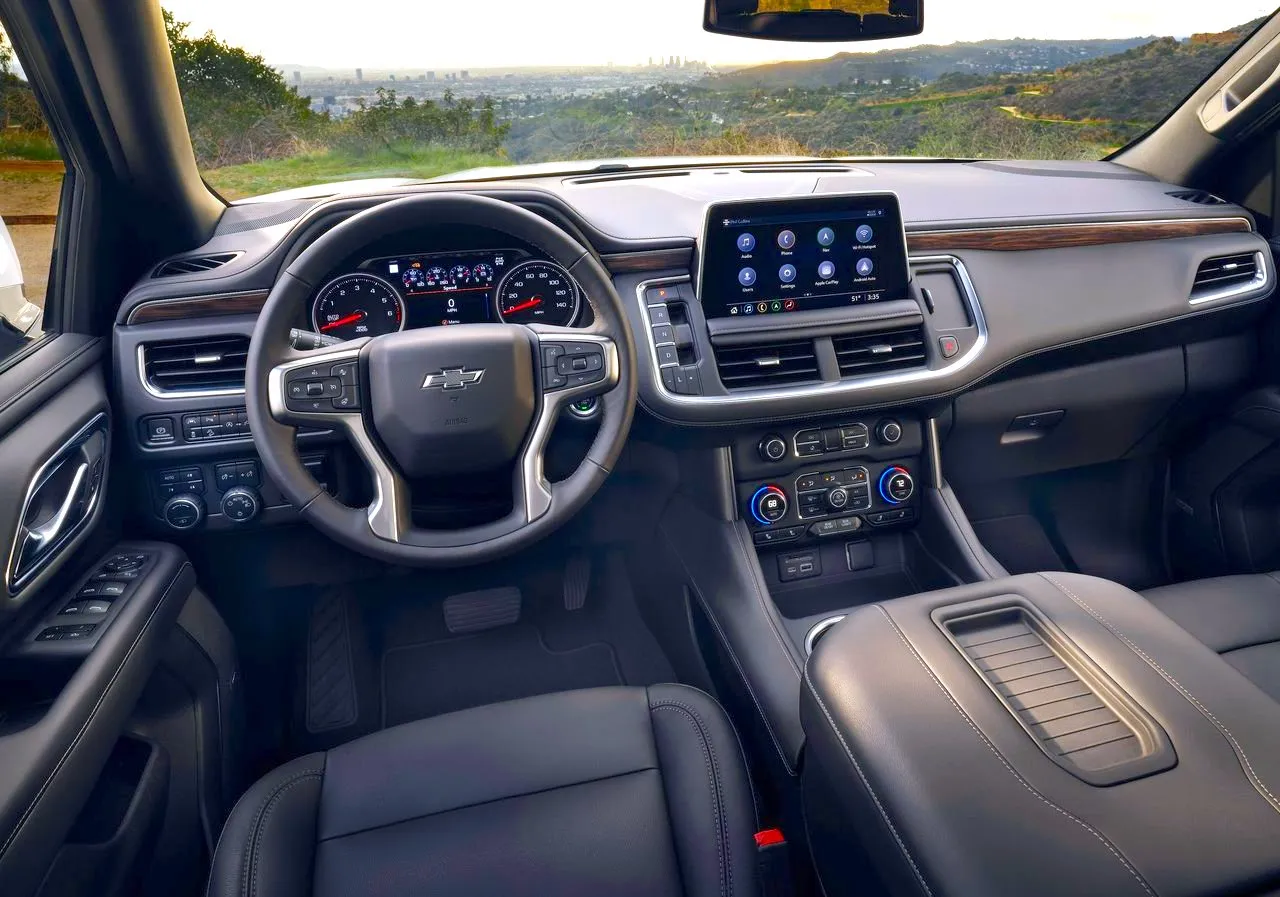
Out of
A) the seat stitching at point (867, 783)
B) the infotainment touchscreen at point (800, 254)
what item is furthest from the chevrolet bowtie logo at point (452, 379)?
the seat stitching at point (867, 783)

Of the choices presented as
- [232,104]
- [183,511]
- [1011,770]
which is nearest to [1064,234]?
[1011,770]

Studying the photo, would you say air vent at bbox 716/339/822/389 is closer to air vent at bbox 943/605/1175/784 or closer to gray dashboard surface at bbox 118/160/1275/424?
gray dashboard surface at bbox 118/160/1275/424

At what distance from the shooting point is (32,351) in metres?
1.85

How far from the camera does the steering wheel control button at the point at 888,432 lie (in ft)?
7.99

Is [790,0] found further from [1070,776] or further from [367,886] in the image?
[367,886]

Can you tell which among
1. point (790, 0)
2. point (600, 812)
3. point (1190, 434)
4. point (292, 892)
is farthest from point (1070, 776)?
point (1190, 434)

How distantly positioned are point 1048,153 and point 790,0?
1672 millimetres

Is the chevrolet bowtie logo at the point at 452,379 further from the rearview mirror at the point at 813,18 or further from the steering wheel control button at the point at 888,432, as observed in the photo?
the steering wheel control button at the point at 888,432

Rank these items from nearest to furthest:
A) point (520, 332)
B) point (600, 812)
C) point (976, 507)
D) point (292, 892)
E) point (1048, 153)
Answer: point (292, 892)
point (600, 812)
point (520, 332)
point (976, 507)
point (1048, 153)

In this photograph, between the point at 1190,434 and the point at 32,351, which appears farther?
the point at 1190,434

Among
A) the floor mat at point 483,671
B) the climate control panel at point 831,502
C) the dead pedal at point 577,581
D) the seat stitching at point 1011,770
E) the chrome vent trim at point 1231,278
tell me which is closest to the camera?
the seat stitching at point 1011,770

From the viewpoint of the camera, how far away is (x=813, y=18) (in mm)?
1942

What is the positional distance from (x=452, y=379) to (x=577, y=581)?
4.25 feet

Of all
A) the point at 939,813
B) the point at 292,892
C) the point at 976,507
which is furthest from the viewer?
the point at 976,507
